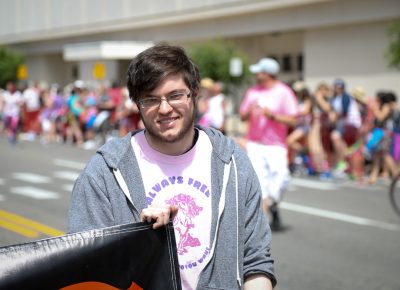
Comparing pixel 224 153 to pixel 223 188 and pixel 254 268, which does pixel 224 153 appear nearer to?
pixel 223 188

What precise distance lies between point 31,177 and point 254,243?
11.7 metres

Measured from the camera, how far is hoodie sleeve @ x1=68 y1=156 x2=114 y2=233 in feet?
8.34

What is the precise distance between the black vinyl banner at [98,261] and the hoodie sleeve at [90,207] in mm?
158

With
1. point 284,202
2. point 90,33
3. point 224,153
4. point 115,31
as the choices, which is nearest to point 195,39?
point 115,31

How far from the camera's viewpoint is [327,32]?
27.5m

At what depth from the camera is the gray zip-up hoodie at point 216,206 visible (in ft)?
8.41

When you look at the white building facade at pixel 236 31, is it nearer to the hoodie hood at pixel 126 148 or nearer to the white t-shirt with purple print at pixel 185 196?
the hoodie hood at pixel 126 148

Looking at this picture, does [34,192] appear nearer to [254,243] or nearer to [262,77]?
[262,77]

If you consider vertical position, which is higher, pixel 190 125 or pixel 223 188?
pixel 190 125

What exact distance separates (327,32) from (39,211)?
64.8 ft

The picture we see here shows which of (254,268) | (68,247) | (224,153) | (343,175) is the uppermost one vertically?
(224,153)

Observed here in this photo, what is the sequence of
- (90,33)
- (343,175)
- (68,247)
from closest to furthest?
(68,247) → (343,175) → (90,33)

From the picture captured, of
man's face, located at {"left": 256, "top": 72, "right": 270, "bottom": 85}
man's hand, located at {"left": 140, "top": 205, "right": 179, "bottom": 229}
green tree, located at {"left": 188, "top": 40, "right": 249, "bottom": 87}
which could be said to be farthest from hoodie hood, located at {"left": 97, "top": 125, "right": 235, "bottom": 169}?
green tree, located at {"left": 188, "top": 40, "right": 249, "bottom": 87}

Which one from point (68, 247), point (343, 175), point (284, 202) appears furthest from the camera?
point (343, 175)
